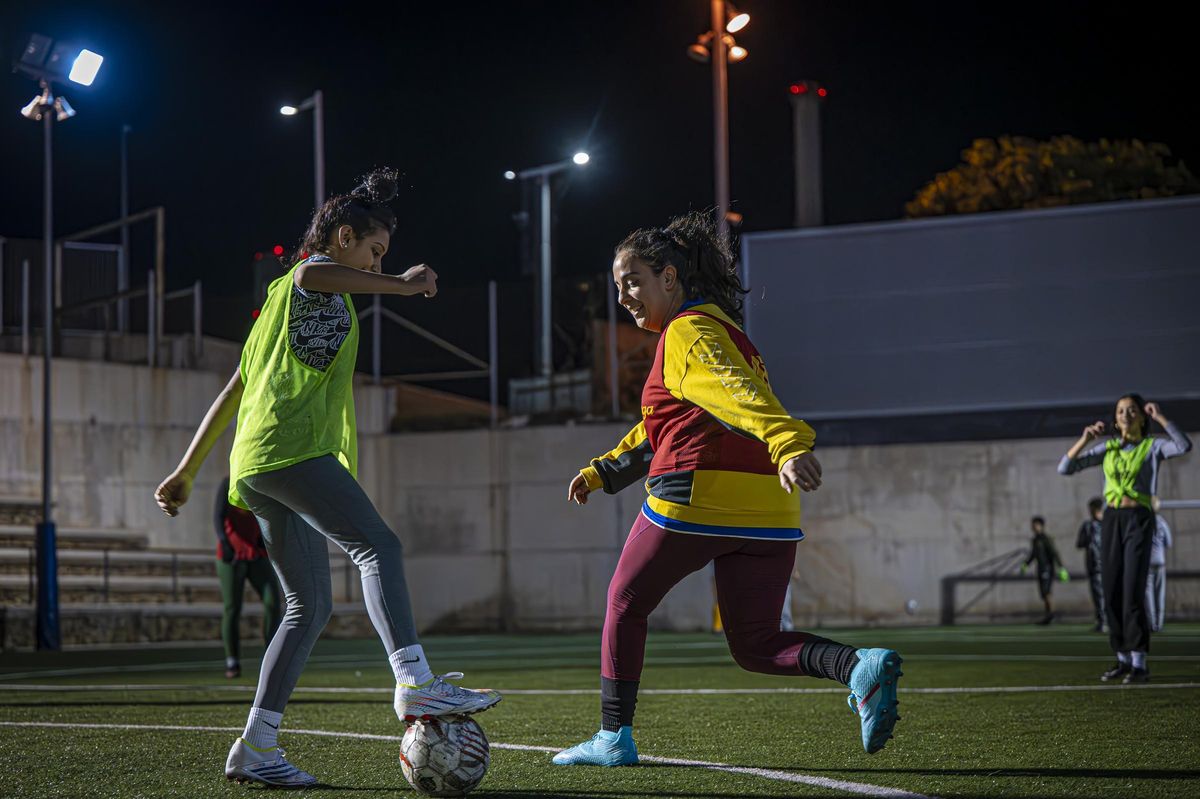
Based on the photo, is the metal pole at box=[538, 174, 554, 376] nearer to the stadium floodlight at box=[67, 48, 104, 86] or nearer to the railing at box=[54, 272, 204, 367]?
the railing at box=[54, 272, 204, 367]

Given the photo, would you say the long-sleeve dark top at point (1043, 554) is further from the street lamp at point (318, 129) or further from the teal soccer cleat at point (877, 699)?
the teal soccer cleat at point (877, 699)

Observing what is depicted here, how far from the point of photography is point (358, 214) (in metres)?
4.74

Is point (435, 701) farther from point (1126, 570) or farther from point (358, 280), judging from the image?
point (1126, 570)

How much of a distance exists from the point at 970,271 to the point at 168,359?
13.0m

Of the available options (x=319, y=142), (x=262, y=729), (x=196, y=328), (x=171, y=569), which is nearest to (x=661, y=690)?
(x=262, y=729)

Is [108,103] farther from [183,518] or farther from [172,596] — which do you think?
[172,596]

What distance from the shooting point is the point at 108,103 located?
30438 mm

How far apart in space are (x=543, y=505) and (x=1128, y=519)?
48.4 feet

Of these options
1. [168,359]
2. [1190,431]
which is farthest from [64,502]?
[1190,431]

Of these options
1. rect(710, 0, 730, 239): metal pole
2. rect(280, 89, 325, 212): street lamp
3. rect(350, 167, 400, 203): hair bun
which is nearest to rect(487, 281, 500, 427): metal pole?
rect(280, 89, 325, 212): street lamp

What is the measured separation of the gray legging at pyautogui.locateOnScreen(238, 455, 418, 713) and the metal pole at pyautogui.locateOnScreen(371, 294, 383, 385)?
19663 mm

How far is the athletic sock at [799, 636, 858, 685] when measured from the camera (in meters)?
4.35

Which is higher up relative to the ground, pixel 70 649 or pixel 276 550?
pixel 276 550

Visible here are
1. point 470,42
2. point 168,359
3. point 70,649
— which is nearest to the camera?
point 70,649
